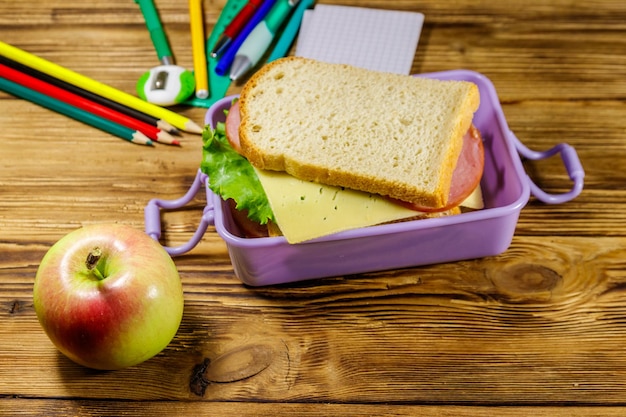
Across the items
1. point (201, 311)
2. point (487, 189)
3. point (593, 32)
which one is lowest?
point (201, 311)

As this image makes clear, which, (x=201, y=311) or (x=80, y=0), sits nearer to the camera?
(x=201, y=311)

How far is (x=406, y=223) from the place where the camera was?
0.96 metres

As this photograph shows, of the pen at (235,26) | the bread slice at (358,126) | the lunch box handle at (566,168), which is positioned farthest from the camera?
the pen at (235,26)

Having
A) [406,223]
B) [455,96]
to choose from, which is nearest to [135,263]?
[406,223]

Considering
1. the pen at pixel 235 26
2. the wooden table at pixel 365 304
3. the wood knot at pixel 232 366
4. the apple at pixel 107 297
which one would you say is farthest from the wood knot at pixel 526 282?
the pen at pixel 235 26

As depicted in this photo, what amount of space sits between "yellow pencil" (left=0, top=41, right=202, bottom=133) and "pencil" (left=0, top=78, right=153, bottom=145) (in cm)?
5

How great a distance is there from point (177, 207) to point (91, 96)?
1.01 ft

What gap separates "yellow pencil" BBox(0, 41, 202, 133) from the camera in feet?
4.21

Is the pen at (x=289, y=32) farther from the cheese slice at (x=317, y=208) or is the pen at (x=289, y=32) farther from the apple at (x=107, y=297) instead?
the apple at (x=107, y=297)

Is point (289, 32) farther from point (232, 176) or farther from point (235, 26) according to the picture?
point (232, 176)

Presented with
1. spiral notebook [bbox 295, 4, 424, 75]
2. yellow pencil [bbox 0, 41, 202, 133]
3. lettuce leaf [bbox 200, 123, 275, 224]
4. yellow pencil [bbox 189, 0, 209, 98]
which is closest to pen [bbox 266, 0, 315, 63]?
spiral notebook [bbox 295, 4, 424, 75]

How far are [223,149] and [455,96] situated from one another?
0.36 meters

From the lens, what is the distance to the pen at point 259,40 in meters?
1.35

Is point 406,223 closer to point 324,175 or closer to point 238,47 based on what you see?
point 324,175
